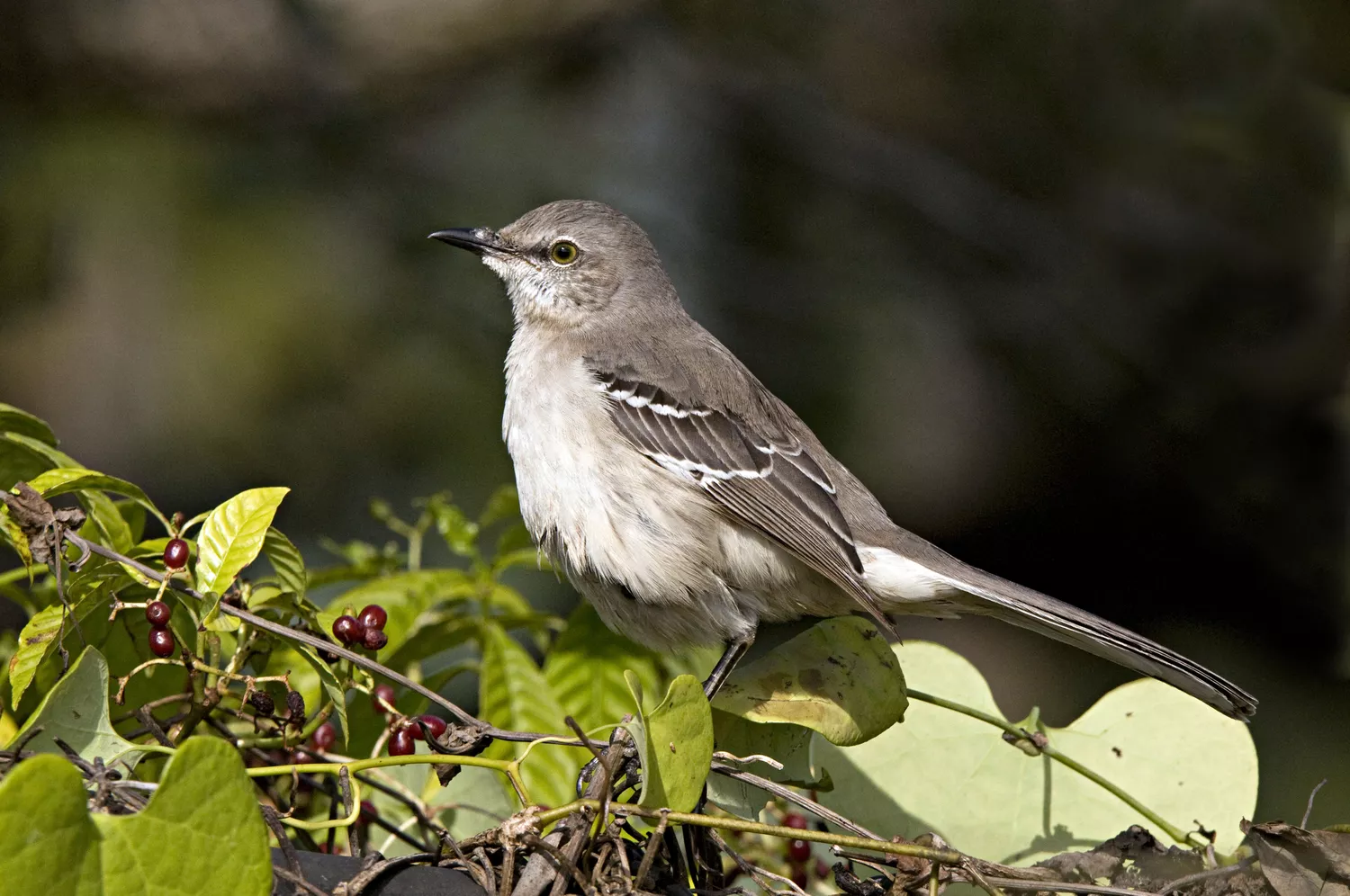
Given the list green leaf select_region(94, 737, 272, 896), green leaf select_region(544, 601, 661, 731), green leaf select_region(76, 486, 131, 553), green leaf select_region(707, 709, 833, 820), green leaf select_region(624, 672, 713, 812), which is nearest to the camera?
green leaf select_region(94, 737, 272, 896)

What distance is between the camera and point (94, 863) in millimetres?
1518

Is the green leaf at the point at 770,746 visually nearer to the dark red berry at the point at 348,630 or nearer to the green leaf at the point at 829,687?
the green leaf at the point at 829,687

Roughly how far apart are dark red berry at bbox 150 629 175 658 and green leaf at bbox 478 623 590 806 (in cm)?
95

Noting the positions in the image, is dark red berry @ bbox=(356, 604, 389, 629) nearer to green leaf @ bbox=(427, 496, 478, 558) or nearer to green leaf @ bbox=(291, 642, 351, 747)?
green leaf @ bbox=(291, 642, 351, 747)

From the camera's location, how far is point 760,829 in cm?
198

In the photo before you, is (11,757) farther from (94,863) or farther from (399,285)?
(399,285)

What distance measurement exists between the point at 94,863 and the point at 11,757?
0.42 meters

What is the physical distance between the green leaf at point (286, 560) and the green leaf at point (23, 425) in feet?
1.84

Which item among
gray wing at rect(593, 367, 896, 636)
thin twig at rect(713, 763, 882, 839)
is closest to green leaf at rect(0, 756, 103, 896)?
thin twig at rect(713, 763, 882, 839)

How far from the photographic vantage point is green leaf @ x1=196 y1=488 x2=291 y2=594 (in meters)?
2.19

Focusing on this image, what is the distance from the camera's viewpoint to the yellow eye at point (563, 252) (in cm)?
482

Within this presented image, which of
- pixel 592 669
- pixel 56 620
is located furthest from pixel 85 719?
pixel 592 669

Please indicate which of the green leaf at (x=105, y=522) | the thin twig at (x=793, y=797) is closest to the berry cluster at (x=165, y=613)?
the green leaf at (x=105, y=522)

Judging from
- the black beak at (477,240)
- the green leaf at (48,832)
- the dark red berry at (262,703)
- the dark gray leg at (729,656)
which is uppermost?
the black beak at (477,240)
